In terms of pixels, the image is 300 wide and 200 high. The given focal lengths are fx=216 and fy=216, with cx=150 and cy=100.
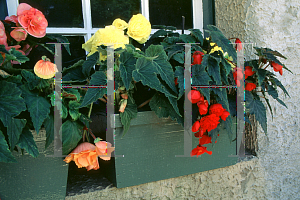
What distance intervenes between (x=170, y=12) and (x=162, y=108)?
0.65m

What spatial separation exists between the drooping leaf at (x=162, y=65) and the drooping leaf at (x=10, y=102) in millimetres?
309

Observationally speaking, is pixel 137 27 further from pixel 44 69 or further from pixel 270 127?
pixel 270 127

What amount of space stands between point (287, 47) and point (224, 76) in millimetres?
568

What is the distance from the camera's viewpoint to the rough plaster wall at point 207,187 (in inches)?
27.3

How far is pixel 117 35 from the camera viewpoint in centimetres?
62

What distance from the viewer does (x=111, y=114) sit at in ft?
1.97

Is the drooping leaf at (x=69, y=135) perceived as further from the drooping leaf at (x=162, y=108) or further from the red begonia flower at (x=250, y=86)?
the red begonia flower at (x=250, y=86)

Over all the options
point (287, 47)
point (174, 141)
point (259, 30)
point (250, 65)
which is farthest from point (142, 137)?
point (287, 47)

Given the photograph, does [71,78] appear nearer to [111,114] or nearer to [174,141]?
[111,114]

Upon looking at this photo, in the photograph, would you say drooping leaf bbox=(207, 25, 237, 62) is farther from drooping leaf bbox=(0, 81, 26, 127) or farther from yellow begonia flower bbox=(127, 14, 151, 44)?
drooping leaf bbox=(0, 81, 26, 127)

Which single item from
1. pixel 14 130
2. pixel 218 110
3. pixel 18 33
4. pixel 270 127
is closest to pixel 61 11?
pixel 18 33

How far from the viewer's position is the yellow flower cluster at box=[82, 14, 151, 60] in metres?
0.61

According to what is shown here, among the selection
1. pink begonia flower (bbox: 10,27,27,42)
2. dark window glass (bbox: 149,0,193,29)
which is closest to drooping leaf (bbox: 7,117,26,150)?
pink begonia flower (bbox: 10,27,27,42)

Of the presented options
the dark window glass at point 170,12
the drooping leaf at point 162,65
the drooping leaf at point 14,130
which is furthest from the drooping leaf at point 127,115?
the dark window glass at point 170,12
